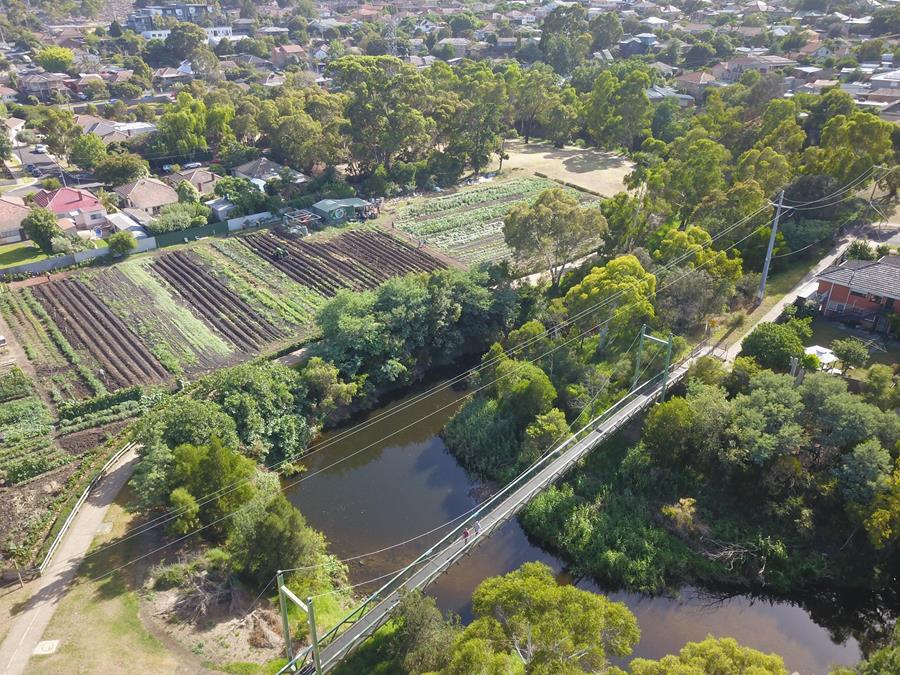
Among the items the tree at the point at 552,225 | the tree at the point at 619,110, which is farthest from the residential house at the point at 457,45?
the tree at the point at 552,225

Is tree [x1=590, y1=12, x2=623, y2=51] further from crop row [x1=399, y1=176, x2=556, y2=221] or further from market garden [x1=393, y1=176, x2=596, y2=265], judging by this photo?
crop row [x1=399, y1=176, x2=556, y2=221]

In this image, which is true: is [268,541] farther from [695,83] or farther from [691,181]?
[695,83]

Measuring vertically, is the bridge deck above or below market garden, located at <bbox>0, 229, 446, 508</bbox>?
above

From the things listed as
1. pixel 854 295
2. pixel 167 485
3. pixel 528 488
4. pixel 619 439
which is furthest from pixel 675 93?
pixel 167 485

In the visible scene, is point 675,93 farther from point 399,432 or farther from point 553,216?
point 399,432

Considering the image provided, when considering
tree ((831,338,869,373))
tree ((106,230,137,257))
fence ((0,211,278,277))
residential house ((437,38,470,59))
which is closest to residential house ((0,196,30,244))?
fence ((0,211,278,277))
